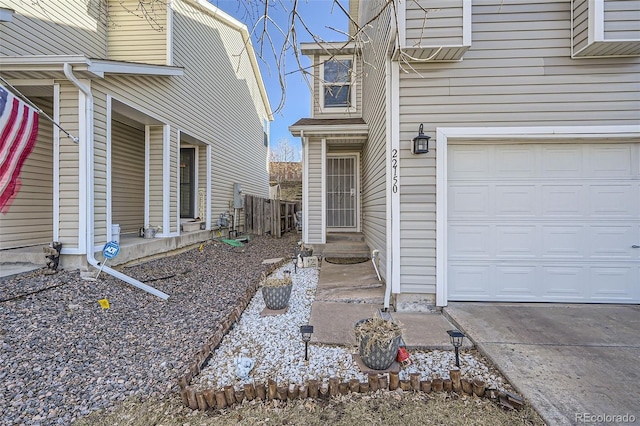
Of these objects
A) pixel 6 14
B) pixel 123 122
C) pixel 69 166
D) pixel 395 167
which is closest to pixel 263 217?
pixel 123 122

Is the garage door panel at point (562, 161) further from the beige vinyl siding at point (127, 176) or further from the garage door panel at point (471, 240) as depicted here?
the beige vinyl siding at point (127, 176)

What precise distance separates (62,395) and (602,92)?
6.06 m

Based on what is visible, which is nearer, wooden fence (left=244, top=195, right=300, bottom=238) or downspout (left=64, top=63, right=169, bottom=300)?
downspout (left=64, top=63, right=169, bottom=300)

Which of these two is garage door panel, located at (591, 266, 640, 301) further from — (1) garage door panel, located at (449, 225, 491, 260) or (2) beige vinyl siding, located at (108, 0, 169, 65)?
(2) beige vinyl siding, located at (108, 0, 169, 65)

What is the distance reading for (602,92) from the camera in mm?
3457

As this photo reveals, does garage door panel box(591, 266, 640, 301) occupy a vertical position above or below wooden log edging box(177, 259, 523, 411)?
above

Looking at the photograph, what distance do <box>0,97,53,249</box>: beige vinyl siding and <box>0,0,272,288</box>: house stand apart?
0.02 m

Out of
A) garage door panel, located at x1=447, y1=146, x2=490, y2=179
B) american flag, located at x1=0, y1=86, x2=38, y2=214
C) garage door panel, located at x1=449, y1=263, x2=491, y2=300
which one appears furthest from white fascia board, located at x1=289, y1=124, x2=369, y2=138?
american flag, located at x1=0, y1=86, x2=38, y2=214

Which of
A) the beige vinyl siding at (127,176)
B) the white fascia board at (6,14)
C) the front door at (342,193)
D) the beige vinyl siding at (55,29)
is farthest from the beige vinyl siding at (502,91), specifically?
the beige vinyl siding at (127,176)

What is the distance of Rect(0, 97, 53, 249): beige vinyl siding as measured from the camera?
4.86 meters

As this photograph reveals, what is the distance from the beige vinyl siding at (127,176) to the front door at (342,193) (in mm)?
4934

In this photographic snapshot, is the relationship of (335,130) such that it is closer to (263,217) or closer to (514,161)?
(514,161)

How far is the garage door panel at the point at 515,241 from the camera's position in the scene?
3666 mm

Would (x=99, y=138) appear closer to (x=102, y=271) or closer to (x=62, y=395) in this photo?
(x=102, y=271)
